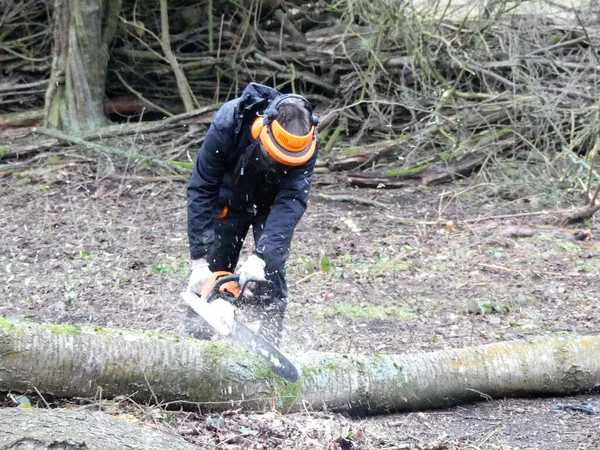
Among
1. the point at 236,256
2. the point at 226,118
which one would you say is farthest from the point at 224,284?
the point at 226,118

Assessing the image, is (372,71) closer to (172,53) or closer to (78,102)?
(172,53)

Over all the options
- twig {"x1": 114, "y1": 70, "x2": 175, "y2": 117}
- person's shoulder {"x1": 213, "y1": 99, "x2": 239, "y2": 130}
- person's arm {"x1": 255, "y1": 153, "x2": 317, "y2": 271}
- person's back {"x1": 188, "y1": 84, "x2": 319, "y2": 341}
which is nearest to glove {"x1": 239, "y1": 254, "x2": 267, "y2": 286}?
person's back {"x1": 188, "y1": 84, "x2": 319, "y2": 341}

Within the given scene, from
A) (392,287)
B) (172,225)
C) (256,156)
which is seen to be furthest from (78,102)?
(256,156)

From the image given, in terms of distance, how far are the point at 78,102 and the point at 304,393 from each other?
7535 mm

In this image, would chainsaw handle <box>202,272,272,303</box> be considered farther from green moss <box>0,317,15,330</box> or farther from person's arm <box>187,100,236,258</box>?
green moss <box>0,317,15,330</box>

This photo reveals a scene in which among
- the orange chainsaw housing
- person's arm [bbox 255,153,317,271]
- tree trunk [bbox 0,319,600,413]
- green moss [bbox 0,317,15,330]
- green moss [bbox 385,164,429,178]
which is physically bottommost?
tree trunk [bbox 0,319,600,413]

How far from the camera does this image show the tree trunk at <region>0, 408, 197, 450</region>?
7.95 feet

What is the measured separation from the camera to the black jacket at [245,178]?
3914 mm

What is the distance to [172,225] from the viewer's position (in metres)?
7.83

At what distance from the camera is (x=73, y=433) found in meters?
2.50

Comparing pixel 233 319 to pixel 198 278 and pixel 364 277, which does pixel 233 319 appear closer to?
pixel 198 278

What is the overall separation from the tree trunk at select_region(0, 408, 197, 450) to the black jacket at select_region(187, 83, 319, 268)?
1.36 meters

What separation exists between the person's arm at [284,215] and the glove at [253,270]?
0.11 meters

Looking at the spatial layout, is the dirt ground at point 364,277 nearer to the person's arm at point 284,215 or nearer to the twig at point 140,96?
the person's arm at point 284,215
